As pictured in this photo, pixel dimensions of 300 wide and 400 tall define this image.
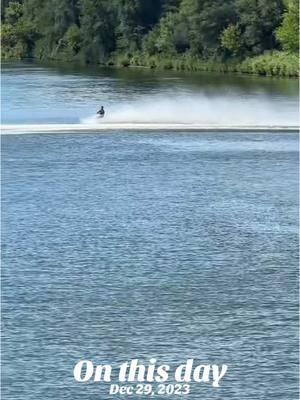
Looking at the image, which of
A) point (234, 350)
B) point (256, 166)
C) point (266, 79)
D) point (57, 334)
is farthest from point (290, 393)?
point (266, 79)

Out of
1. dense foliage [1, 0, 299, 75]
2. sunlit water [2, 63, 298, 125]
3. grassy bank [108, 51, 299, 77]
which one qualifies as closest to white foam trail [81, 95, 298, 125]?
sunlit water [2, 63, 298, 125]

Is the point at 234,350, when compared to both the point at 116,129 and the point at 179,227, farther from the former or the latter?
the point at 116,129

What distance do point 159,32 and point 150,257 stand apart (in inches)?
2005

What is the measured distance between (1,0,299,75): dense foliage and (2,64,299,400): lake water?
24.8 meters

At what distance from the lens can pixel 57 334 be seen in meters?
16.8

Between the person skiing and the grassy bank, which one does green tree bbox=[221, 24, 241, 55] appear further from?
the person skiing

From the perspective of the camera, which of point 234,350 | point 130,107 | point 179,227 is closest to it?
point 234,350

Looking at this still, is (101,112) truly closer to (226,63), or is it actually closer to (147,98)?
(147,98)

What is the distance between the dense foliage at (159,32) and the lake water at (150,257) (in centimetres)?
2483

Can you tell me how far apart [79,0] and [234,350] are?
→ 61.1 meters

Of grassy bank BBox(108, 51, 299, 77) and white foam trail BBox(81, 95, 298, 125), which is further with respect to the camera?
grassy bank BBox(108, 51, 299, 77)

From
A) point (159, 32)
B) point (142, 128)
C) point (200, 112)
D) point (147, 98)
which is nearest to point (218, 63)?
point (159, 32)

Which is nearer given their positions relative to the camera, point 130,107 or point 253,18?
point 130,107

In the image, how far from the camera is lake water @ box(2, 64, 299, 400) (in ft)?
52.6
